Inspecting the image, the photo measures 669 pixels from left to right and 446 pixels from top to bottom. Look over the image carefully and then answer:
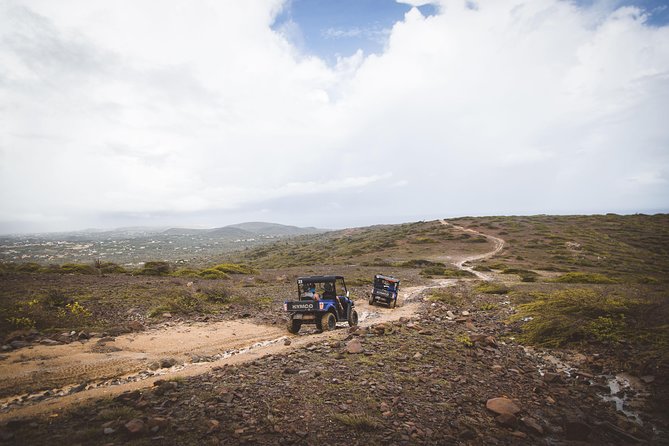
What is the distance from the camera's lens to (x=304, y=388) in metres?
6.91

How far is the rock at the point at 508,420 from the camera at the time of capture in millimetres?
5586

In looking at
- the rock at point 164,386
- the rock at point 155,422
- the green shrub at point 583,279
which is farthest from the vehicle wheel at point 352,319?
the green shrub at point 583,279

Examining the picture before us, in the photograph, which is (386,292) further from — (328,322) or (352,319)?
(328,322)

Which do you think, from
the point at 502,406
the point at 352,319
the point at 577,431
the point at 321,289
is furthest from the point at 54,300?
the point at 577,431

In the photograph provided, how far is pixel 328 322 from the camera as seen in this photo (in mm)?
13031

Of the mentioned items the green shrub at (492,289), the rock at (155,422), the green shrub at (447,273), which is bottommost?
the green shrub at (447,273)

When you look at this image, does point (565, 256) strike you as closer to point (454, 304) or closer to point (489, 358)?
point (454, 304)

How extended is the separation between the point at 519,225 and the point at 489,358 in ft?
310

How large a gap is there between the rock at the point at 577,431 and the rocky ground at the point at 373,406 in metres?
0.02

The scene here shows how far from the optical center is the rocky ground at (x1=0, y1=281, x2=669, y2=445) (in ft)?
16.8

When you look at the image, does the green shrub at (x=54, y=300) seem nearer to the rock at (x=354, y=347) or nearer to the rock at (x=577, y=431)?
the rock at (x=354, y=347)

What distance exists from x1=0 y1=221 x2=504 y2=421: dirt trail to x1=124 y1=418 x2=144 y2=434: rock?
2.00m

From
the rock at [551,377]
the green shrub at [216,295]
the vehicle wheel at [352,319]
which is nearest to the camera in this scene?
the rock at [551,377]

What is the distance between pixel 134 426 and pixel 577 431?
24.5 ft
